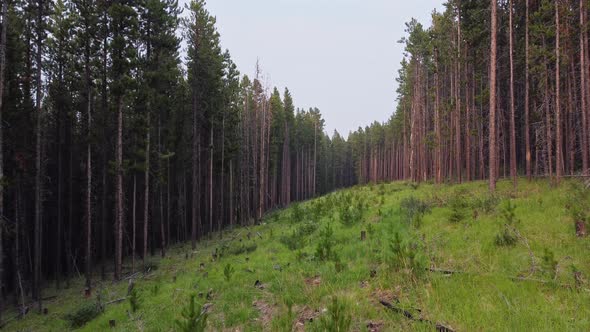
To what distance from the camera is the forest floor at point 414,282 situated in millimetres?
4051

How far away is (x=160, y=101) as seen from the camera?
2092 centimetres

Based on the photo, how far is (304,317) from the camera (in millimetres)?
5086

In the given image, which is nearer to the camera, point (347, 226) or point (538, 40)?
point (347, 226)

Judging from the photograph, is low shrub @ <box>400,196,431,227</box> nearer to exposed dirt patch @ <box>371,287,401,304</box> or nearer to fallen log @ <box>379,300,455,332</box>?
exposed dirt patch @ <box>371,287,401,304</box>

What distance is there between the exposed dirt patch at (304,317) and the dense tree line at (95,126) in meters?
12.5

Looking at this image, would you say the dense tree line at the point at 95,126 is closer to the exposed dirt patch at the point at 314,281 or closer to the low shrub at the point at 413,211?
the exposed dirt patch at the point at 314,281

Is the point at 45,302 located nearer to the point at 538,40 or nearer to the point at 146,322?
the point at 146,322

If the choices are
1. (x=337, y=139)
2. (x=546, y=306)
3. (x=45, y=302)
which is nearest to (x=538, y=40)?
(x=546, y=306)

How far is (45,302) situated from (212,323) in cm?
1634

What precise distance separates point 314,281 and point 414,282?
220cm

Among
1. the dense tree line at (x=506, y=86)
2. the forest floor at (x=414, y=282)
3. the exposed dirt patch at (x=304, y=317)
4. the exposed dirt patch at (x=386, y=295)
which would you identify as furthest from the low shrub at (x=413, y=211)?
the exposed dirt patch at (x=304, y=317)

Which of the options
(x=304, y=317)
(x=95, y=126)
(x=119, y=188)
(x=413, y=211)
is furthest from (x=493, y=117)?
(x=95, y=126)

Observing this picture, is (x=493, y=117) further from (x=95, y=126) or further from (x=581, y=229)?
(x=95, y=126)


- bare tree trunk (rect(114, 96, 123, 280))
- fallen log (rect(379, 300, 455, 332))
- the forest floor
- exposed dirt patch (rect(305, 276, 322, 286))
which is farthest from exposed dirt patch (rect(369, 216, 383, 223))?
bare tree trunk (rect(114, 96, 123, 280))
